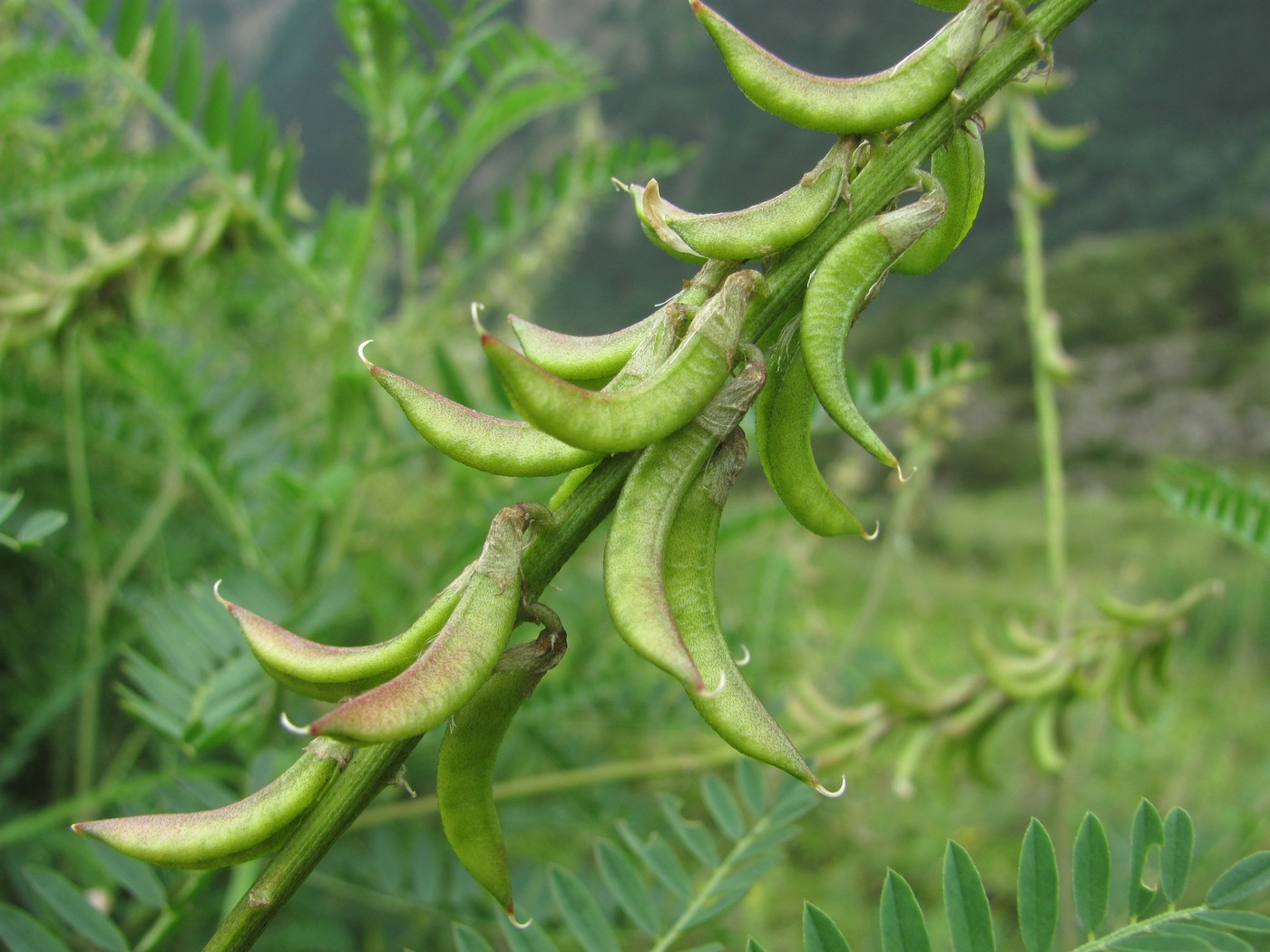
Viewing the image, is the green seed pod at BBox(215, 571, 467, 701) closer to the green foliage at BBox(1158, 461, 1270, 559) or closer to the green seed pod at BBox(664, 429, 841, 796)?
the green seed pod at BBox(664, 429, 841, 796)

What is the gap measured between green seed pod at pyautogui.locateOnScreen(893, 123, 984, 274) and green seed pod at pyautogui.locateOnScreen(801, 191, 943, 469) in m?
0.03

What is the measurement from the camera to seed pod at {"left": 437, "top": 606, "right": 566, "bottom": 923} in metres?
0.36

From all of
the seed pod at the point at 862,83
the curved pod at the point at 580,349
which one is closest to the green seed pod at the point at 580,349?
the curved pod at the point at 580,349

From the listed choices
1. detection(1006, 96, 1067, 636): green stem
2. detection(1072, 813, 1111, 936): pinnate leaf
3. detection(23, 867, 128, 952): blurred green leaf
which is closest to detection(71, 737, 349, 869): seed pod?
detection(23, 867, 128, 952): blurred green leaf

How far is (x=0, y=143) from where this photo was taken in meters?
1.48

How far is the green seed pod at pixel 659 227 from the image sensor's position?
1.28 ft

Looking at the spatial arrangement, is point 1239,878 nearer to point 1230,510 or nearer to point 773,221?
point 773,221

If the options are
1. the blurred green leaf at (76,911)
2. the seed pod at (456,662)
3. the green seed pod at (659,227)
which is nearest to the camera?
the seed pod at (456,662)

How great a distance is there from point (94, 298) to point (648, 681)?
0.84 metres

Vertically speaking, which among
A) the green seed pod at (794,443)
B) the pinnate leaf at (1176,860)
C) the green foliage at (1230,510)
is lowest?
the pinnate leaf at (1176,860)

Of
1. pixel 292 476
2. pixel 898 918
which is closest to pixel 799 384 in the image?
pixel 898 918

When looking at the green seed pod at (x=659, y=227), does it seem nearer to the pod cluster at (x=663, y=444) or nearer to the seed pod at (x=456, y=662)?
the pod cluster at (x=663, y=444)

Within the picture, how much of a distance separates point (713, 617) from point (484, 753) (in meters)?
0.11

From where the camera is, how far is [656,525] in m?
0.35
